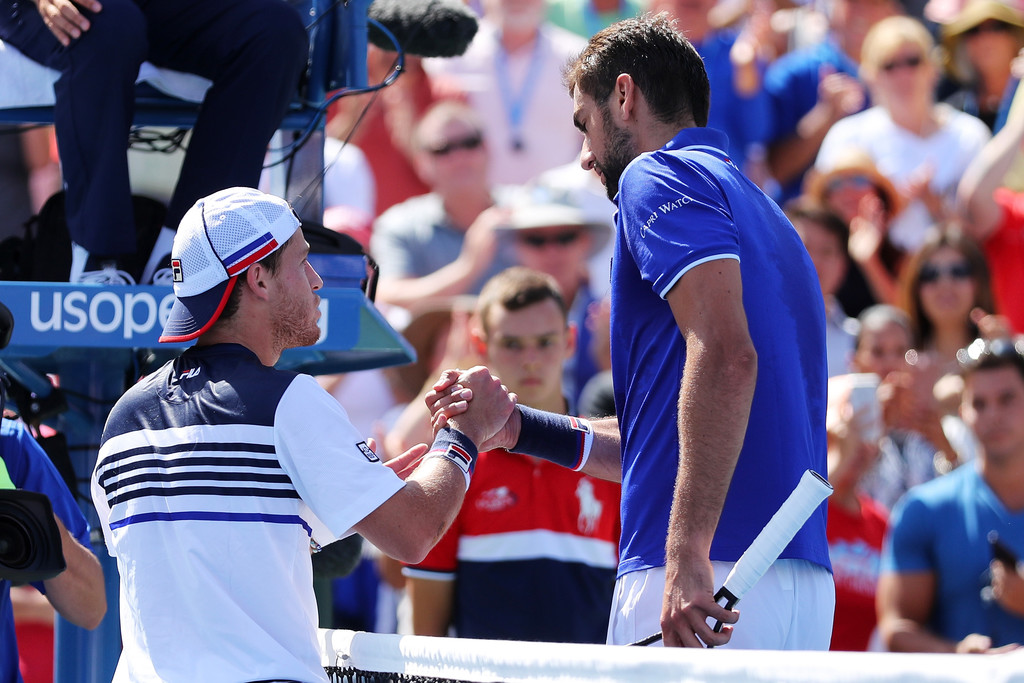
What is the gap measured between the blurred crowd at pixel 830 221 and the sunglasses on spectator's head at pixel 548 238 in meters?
0.01

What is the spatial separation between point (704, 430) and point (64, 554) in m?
1.67

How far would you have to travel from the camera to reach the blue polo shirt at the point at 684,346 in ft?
9.80

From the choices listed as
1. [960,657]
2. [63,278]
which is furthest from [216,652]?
[63,278]

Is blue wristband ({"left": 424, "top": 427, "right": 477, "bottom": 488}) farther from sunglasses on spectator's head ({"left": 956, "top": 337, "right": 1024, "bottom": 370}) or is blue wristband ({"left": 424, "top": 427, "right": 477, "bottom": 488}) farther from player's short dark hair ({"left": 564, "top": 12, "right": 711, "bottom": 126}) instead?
sunglasses on spectator's head ({"left": 956, "top": 337, "right": 1024, "bottom": 370})

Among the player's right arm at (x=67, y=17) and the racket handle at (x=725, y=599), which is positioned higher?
the player's right arm at (x=67, y=17)

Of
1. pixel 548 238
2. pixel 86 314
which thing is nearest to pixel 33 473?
pixel 86 314

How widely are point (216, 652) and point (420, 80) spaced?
6.65 metres

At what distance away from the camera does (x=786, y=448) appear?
302 centimetres

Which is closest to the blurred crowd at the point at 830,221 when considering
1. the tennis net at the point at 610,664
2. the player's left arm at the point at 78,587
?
the player's left arm at the point at 78,587

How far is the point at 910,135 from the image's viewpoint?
8641mm

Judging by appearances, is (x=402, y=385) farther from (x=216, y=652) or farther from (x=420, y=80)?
(x=216, y=652)

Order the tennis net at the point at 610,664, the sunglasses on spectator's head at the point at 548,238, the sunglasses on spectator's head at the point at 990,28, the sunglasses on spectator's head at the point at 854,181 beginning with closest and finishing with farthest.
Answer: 1. the tennis net at the point at 610,664
2. the sunglasses on spectator's head at the point at 548,238
3. the sunglasses on spectator's head at the point at 854,181
4. the sunglasses on spectator's head at the point at 990,28

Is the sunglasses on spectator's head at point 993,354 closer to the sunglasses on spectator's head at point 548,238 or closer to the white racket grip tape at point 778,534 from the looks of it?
the sunglasses on spectator's head at point 548,238

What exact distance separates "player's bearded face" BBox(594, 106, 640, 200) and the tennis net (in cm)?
114
